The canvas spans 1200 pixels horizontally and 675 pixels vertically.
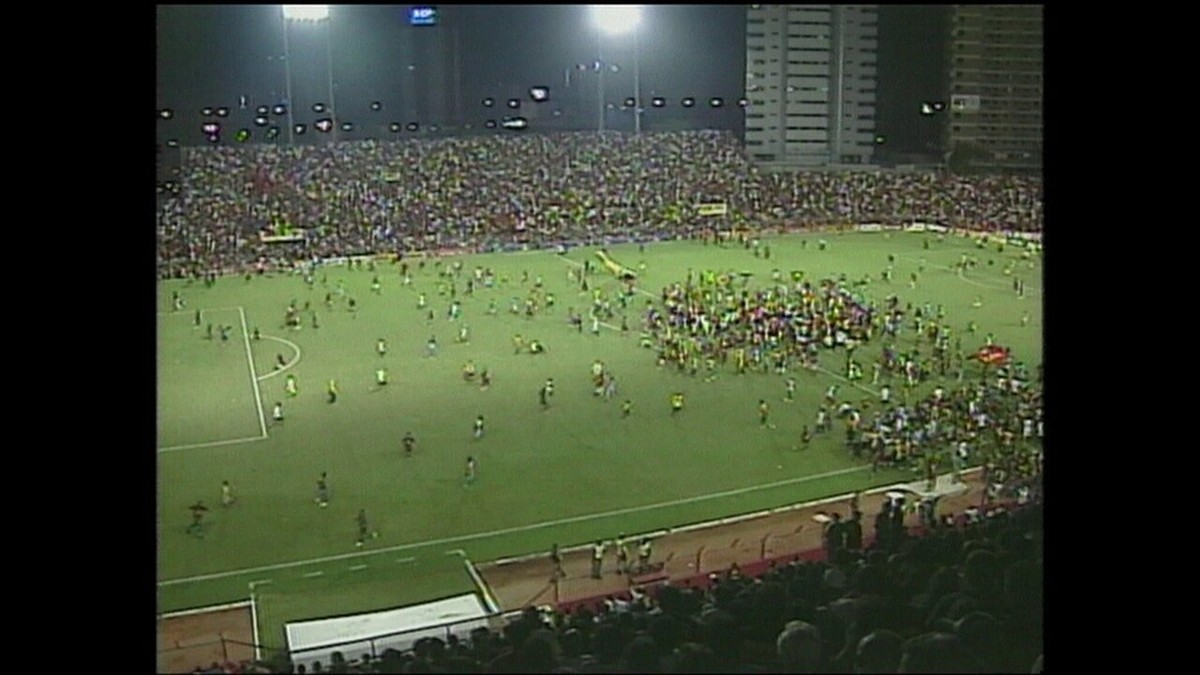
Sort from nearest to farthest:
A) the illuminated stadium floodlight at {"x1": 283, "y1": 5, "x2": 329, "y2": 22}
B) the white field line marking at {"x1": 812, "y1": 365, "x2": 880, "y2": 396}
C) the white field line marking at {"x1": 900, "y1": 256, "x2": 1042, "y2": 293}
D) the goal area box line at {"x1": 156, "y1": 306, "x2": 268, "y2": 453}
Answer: the illuminated stadium floodlight at {"x1": 283, "y1": 5, "x2": 329, "y2": 22} < the goal area box line at {"x1": 156, "y1": 306, "x2": 268, "y2": 453} < the white field line marking at {"x1": 812, "y1": 365, "x2": 880, "y2": 396} < the white field line marking at {"x1": 900, "y1": 256, "x2": 1042, "y2": 293}

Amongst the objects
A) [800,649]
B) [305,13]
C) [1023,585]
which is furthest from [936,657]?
[305,13]

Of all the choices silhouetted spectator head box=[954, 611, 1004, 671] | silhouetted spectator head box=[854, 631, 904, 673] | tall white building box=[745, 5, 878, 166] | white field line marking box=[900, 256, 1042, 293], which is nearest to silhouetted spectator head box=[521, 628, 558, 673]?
silhouetted spectator head box=[854, 631, 904, 673]

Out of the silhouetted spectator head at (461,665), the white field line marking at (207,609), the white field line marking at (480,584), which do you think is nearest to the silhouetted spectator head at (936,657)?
the silhouetted spectator head at (461,665)

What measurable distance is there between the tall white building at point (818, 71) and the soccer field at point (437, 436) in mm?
1284

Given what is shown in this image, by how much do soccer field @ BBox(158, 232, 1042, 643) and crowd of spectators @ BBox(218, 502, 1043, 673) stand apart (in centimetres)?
90

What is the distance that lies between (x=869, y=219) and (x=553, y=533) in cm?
571

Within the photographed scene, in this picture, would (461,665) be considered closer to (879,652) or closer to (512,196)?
(879,652)

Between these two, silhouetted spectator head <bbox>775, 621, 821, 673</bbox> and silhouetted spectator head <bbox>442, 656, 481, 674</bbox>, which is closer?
silhouetted spectator head <bbox>775, 621, 821, 673</bbox>

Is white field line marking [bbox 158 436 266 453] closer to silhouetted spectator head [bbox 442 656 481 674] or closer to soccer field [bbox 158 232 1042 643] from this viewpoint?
soccer field [bbox 158 232 1042 643]

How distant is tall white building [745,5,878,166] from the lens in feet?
16.7

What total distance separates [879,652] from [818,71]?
11.2 feet

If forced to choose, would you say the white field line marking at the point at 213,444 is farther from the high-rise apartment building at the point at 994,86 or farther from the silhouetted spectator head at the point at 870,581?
the silhouetted spectator head at the point at 870,581
